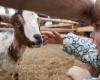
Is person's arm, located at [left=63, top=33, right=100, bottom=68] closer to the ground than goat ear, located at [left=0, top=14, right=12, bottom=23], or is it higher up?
closer to the ground

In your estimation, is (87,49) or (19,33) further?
(19,33)

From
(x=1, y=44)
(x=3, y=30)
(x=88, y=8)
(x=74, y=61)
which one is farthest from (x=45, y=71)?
(x=88, y=8)

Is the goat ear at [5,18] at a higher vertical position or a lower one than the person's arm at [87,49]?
higher

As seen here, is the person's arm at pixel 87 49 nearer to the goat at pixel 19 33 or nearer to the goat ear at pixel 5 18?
the goat at pixel 19 33

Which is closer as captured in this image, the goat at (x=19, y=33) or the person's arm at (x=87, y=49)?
the person's arm at (x=87, y=49)

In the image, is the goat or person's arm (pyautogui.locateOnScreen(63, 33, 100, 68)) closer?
person's arm (pyautogui.locateOnScreen(63, 33, 100, 68))

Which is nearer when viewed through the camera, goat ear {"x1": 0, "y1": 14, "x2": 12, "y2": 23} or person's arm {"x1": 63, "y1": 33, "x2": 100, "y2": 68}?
person's arm {"x1": 63, "y1": 33, "x2": 100, "y2": 68}

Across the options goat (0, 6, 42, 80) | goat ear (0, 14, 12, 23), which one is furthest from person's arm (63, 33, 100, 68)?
goat ear (0, 14, 12, 23)

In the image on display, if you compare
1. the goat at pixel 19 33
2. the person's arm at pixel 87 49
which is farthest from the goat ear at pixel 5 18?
the person's arm at pixel 87 49

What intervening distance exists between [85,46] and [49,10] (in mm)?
783

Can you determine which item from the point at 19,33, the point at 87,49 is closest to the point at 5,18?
the point at 19,33

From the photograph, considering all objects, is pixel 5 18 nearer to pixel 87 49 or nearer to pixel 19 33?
pixel 19 33

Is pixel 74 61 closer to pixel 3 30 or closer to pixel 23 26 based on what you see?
pixel 23 26

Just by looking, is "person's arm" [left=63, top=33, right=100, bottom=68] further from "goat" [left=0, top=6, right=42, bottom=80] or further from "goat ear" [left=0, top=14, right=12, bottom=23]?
"goat ear" [left=0, top=14, right=12, bottom=23]
